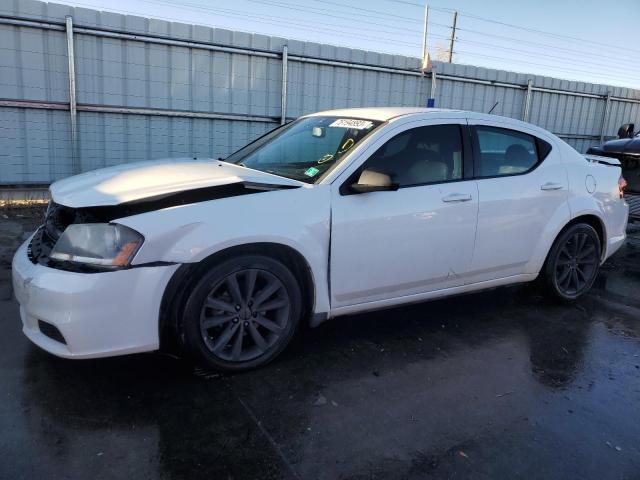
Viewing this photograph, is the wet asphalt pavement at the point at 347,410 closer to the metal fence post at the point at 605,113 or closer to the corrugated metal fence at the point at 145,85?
the corrugated metal fence at the point at 145,85

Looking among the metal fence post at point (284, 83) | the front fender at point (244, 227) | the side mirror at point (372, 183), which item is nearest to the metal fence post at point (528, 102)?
the metal fence post at point (284, 83)

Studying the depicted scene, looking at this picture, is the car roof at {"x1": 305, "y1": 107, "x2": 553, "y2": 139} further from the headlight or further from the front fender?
the headlight

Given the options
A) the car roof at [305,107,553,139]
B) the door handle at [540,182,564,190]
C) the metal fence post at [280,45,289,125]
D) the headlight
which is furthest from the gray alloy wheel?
the metal fence post at [280,45,289,125]

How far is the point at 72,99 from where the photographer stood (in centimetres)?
786

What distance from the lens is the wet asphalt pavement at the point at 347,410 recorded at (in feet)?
8.06

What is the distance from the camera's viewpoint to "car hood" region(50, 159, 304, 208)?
9.87 ft

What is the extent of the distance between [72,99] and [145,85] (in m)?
1.11

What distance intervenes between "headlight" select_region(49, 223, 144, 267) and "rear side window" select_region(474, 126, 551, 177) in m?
2.54

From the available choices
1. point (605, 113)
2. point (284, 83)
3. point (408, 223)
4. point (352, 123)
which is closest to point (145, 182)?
point (352, 123)

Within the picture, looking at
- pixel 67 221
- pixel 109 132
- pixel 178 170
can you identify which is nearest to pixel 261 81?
pixel 109 132

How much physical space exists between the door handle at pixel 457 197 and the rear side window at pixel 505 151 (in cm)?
25

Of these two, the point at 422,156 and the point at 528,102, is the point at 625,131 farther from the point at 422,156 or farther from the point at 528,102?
the point at 422,156

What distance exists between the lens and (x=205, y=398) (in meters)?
2.97

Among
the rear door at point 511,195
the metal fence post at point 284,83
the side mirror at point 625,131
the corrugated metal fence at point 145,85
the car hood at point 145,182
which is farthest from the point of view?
the side mirror at point 625,131
